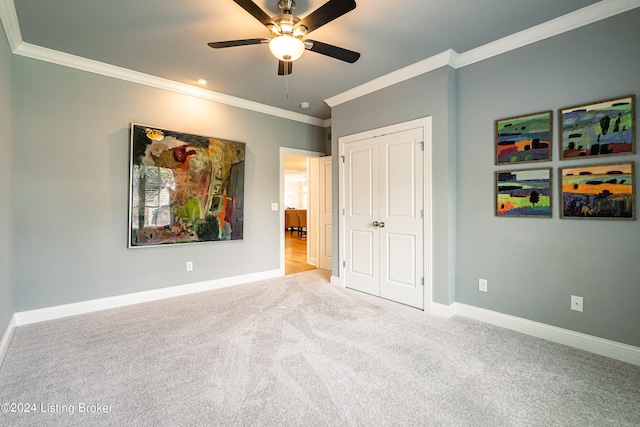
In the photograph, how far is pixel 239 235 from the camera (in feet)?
13.7

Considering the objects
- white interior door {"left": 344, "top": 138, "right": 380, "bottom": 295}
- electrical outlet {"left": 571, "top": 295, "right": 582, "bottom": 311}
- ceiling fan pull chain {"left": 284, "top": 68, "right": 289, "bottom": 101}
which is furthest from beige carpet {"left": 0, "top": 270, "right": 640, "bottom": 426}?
ceiling fan pull chain {"left": 284, "top": 68, "right": 289, "bottom": 101}

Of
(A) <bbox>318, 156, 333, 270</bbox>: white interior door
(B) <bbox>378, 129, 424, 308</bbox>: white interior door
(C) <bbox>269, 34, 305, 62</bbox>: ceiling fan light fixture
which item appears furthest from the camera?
(A) <bbox>318, 156, 333, 270</bbox>: white interior door

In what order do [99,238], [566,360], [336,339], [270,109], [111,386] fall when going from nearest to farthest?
[111,386] < [566,360] < [336,339] < [99,238] < [270,109]

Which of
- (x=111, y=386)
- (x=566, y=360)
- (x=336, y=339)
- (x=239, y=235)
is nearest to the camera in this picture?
(x=111, y=386)

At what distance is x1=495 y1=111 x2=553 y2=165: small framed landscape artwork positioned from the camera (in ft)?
8.28

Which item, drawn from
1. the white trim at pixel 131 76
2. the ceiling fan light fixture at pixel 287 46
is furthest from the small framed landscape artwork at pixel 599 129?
the white trim at pixel 131 76

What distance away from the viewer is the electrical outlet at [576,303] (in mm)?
2375

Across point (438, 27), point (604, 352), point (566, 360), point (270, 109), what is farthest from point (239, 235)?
point (604, 352)

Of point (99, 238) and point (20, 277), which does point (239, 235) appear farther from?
point (20, 277)

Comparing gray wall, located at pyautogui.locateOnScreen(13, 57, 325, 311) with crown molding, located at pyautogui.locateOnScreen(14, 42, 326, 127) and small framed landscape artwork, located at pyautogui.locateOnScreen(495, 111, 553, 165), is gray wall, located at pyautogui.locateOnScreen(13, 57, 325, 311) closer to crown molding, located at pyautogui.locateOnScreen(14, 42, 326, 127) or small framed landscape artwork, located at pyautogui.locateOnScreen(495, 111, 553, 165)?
crown molding, located at pyautogui.locateOnScreen(14, 42, 326, 127)

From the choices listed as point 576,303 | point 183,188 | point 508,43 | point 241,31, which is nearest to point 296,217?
point 183,188

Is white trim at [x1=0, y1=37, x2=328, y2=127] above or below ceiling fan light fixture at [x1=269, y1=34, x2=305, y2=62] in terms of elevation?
above

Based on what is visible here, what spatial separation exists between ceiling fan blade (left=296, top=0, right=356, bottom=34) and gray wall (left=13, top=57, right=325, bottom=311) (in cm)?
241

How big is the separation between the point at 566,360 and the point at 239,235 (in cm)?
374
